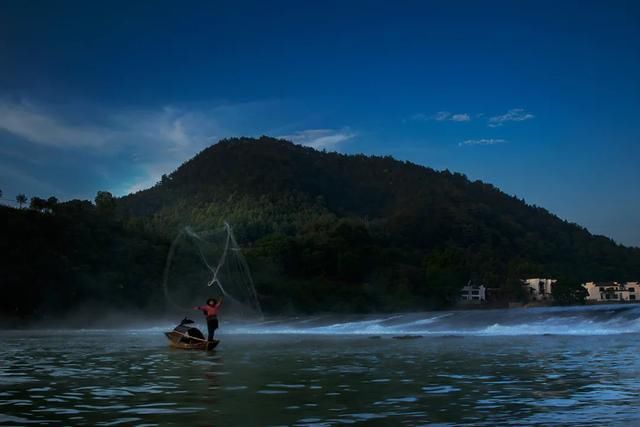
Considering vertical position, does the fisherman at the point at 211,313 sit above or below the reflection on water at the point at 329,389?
above

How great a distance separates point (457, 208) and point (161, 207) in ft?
263

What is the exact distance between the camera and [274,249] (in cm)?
12200

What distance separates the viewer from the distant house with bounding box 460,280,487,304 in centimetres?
15038

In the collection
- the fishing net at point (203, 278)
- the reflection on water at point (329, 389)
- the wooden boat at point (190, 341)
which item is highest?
the fishing net at point (203, 278)

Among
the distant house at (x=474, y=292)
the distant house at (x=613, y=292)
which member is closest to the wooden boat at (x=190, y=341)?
the distant house at (x=474, y=292)

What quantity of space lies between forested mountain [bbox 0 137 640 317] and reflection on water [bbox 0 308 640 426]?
2427 inches

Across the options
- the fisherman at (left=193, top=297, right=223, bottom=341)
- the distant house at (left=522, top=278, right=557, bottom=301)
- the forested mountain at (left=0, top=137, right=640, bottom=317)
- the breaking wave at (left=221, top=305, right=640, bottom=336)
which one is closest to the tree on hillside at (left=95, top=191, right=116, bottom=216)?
the forested mountain at (left=0, top=137, right=640, bottom=317)

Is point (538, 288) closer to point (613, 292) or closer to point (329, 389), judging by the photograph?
point (613, 292)

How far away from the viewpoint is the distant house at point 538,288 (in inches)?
5920

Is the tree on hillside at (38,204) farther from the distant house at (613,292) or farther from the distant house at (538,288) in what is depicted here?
the distant house at (613,292)

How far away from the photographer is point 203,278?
3617 inches

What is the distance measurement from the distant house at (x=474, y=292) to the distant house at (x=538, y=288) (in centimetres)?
901

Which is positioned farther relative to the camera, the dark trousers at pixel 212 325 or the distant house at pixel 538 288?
the distant house at pixel 538 288

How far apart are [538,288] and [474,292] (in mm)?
13816
